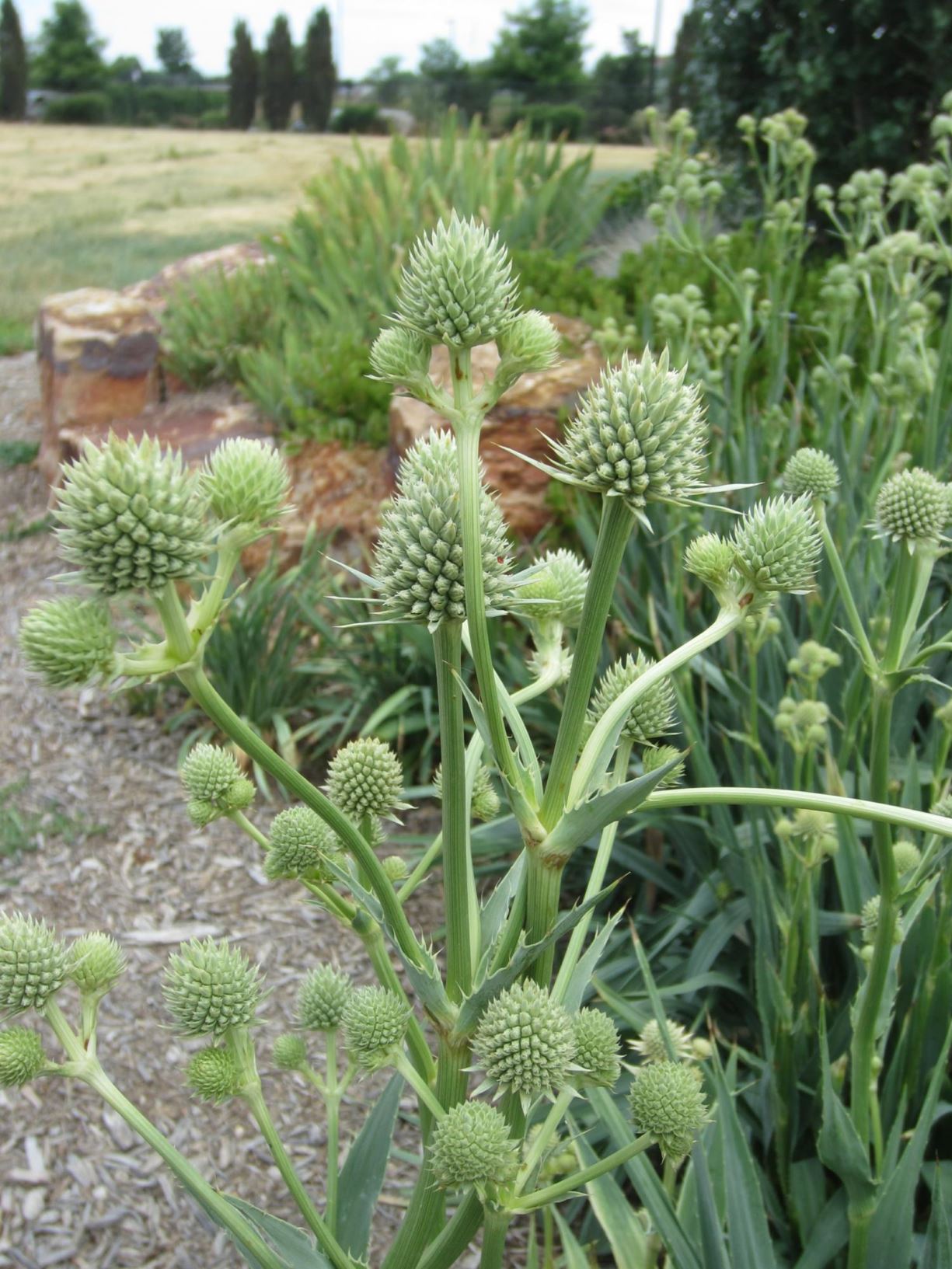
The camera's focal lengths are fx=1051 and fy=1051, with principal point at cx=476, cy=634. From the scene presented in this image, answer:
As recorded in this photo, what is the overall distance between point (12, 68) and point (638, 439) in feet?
29.1

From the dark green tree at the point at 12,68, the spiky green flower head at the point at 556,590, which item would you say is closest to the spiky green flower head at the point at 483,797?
the spiky green flower head at the point at 556,590

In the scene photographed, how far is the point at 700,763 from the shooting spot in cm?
247

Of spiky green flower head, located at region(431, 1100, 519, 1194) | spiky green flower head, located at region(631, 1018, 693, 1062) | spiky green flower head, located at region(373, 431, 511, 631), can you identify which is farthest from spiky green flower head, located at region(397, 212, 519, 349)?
spiky green flower head, located at region(631, 1018, 693, 1062)

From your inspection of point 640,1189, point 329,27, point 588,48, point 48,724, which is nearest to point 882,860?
point 640,1189

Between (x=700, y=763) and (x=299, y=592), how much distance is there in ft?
7.17

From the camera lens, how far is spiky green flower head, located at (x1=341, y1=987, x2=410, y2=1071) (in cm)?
113

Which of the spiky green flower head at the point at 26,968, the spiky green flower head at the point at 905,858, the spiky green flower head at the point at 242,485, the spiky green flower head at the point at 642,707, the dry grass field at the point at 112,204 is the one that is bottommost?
the spiky green flower head at the point at 905,858

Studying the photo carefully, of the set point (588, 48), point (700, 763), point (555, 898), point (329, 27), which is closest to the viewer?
point (555, 898)

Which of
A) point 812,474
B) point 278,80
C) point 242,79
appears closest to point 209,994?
point 812,474

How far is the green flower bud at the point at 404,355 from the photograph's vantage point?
0.99 metres

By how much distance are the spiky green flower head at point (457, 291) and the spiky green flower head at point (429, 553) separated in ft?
0.35

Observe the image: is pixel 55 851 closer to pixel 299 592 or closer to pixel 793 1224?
pixel 299 592

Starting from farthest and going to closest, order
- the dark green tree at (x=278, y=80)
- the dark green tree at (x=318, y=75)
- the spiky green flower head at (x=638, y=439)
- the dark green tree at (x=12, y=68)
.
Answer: the dark green tree at (x=318, y=75)
the dark green tree at (x=278, y=80)
the dark green tree at (x=12, y=68)
the spiky green flower head at (x=638, y=439)

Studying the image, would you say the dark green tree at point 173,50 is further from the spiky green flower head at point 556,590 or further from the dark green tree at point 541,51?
the dark green tree at point 541,51
